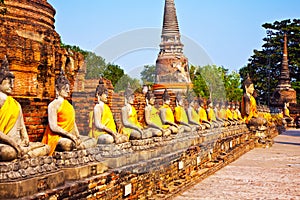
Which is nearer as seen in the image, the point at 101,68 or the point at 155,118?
the point at 155,118

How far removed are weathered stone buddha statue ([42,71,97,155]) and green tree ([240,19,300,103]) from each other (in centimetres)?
4247

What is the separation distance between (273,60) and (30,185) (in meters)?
45.9

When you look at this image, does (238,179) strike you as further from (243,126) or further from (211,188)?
(243,126)

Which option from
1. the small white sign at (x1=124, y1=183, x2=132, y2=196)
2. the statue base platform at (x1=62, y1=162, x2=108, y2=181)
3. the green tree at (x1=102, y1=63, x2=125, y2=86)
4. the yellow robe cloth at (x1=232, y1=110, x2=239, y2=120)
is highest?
the green tree at (x1=102, y1=63, x2=125, y2=86)

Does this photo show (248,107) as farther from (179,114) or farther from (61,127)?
(61,127)

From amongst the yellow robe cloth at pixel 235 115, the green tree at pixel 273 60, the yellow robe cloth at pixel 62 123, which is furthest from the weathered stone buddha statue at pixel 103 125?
the green tree at pixel 273 60

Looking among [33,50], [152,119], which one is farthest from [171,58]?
[152,119]

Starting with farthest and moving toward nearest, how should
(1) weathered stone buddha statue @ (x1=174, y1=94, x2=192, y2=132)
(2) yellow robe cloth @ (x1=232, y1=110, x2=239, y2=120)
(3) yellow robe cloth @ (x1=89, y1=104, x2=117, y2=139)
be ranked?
(2) yellow robe cloth @ (x1=232, y1=110, x2=239, y2=120), (1) weathered stone buddha statue @ (x1=174, y1=94, x2=192, y2=132), (3) yellow robe cloth @ (x1=89, y1=104, x2=117, y2=139)

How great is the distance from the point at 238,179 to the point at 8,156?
6029mm

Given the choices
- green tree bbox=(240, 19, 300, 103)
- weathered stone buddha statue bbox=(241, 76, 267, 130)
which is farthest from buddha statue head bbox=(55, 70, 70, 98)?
green tree bbox=(240, 19, 300, 103)

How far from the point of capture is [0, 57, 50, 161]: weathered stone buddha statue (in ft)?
12.7

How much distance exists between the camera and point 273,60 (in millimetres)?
47469

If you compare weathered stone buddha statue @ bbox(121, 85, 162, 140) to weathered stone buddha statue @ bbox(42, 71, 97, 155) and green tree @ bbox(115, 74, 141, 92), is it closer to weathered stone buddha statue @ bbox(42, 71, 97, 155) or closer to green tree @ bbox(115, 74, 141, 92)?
green tree @ bbox(115, 74, 141, 92)

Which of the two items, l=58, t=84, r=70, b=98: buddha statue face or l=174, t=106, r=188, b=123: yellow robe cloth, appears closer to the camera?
l=58, t=84, r=70, b=98: buddha statue face
